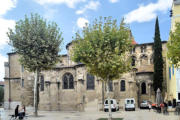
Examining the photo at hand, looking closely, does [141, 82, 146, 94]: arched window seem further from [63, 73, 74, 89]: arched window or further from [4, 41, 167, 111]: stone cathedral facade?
[63, 73, 74, 89]: arched window

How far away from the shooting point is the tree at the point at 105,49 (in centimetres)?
1627

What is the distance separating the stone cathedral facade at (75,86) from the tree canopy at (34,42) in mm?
8870

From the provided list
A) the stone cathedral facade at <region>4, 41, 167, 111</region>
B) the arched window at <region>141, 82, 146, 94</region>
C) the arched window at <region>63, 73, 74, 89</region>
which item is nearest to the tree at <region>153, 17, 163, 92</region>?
the stone cathedral facade at <region>4, 41, 167, 111</region>

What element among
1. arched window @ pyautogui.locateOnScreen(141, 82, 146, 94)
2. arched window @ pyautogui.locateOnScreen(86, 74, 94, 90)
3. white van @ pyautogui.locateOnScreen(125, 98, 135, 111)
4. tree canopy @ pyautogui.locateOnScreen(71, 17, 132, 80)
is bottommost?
white van @ pyautogui.locateOnScreen(125, 98, 135, 111)

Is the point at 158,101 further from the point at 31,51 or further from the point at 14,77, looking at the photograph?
the point at 14,77

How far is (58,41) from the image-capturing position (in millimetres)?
23359

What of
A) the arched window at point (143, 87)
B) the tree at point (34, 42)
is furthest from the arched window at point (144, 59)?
the tree at point (34, 42)

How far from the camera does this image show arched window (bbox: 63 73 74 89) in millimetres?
37516

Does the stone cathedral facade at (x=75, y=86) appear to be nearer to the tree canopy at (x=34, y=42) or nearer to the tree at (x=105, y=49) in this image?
the tree canopy at (x=34, y=42)

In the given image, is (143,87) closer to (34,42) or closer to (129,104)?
(129,104)

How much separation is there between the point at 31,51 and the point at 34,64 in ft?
4.69

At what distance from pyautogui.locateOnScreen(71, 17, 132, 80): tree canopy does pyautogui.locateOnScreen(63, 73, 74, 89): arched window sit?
20.7 meters

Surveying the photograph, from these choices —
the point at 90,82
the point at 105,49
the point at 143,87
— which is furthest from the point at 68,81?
the point at 105,49

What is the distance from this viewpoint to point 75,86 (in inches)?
1422
